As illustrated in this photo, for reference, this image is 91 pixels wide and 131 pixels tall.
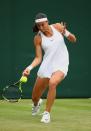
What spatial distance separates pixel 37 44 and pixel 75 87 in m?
5.38

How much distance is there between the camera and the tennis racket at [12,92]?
918 cm

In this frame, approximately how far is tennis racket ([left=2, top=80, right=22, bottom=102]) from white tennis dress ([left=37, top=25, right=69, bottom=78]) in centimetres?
47

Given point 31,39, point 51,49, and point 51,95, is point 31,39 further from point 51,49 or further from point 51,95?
point 51,95

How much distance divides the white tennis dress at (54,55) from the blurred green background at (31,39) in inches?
187

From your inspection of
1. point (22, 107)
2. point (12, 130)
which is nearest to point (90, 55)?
point (22, 107)

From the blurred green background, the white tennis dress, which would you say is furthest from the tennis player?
the blurred green background

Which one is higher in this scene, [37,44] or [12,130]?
[37,44]

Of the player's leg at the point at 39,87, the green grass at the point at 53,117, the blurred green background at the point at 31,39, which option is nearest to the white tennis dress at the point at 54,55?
the player's leg at the point at 39,87

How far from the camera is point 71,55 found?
45.2 ft

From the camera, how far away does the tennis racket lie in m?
9.18

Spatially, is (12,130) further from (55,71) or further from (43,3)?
(43,3)

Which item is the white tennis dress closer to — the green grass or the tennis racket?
the tennis racket

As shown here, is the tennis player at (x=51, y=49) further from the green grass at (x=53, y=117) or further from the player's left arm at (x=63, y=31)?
the green grass at (x=53, y=117)

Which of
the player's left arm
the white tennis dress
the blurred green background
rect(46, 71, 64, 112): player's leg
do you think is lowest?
the blurred green background
